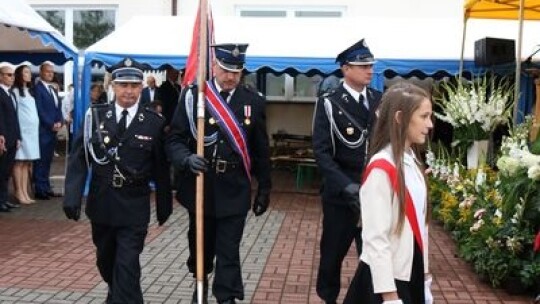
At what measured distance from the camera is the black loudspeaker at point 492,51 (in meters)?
9.79

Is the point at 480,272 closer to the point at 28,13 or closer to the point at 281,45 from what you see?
the point at 281,45

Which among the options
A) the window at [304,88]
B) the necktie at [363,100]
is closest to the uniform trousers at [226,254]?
the necktie at [363,100]

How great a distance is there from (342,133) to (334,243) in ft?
2.38

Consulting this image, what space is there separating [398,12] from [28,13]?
28.0 feet

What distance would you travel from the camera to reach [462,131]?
8852 millimetres

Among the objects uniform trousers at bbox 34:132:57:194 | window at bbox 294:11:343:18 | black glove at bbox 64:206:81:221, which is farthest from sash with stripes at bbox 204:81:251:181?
window at bbox 294:11:343:18

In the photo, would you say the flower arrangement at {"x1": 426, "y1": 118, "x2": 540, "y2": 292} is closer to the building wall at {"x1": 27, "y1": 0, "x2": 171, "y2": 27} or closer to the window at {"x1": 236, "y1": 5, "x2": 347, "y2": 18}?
the window at {"x1": 236, "y1": 5, "x2": 347, "y2": 18}

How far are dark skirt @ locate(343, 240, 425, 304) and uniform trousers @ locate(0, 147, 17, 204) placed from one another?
7257 millimetres

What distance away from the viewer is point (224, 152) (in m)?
4.96

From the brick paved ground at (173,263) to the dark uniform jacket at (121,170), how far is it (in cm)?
110

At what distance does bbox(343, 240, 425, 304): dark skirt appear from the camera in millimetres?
2963

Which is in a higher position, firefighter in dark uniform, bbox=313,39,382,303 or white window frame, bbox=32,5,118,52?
white window frame, bbox=32,5,118,52

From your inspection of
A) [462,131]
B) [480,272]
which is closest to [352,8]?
[462,131]

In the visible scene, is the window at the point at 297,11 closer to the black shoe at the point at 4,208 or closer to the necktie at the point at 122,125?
the black shoe at the point at 4,208
